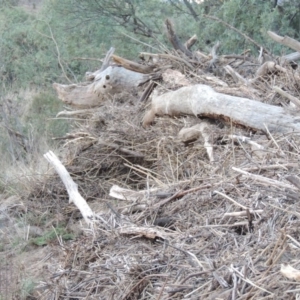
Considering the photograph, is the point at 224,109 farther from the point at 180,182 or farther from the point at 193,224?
the point at 193,224

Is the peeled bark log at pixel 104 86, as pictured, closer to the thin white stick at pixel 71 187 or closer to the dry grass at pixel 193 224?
the dry grass at pixel 193 224

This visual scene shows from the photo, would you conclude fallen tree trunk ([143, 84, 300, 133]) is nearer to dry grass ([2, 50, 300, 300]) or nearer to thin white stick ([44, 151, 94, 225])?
dry grass ([2, 50, 300, 300])

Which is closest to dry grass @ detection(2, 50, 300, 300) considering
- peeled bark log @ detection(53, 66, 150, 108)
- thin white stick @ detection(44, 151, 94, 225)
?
thin white stick @ detection(44, 151, 94, 225)

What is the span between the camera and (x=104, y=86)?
7379 millimetres

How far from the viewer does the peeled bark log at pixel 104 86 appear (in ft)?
24.0

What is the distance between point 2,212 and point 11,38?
261 inches

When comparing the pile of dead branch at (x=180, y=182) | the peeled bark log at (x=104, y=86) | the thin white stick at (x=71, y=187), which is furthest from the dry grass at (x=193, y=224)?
the peeled bark log at (x=104, y=86)

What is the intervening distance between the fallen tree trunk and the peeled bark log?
807 mm

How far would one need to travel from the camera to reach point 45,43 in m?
11.6

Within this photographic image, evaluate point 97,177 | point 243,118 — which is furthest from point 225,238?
point 97,177

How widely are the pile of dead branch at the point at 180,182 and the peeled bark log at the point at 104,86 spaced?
0.05 ft

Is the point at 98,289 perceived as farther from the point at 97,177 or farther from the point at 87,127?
the point at 87,127

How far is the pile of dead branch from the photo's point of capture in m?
3.40

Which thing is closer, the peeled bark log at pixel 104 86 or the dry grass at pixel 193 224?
the dry grass at pixel 193 224
